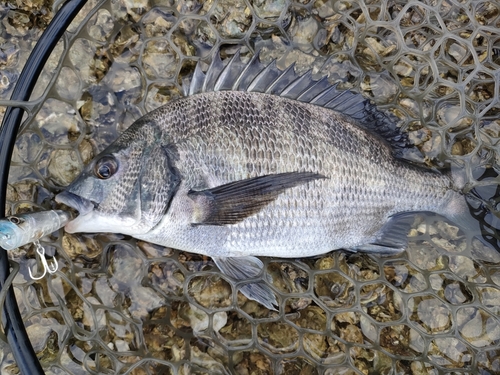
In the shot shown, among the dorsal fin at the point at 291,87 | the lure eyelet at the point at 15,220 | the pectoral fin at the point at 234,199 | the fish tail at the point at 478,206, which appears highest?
the dorsal fin at the point at 291,87

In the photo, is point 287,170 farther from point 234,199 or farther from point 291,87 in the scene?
point 291,87

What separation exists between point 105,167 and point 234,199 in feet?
2.00

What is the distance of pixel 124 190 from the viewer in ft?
6.05

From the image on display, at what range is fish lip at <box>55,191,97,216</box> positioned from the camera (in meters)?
1.80

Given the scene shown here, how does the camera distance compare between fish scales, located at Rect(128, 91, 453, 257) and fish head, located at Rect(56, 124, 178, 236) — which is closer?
fish head, located at Rect(56, 124, 178, 236)

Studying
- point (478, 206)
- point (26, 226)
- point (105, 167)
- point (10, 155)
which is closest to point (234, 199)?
point (105, 167)

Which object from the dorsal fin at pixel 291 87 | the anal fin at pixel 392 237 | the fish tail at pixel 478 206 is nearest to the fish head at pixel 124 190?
the dorsal fin at pixel 291 87

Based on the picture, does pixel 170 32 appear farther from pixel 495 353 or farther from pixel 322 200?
pixel 495 353

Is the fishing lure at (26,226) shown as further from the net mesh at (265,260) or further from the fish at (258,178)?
the net mesh at (265,260)

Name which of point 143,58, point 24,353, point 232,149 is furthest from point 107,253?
point 143,58

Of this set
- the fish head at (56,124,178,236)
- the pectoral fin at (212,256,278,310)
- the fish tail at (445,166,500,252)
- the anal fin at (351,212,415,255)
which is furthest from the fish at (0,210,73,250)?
the fish tail at (445,166,500,252)

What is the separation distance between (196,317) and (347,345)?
818 mm

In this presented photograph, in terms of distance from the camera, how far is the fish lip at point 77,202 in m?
1.80

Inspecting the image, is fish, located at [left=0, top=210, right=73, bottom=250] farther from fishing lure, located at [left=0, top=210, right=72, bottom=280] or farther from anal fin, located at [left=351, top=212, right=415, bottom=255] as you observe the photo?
anal fin, located at [left=351, top=212, right=415, bottom=255]
